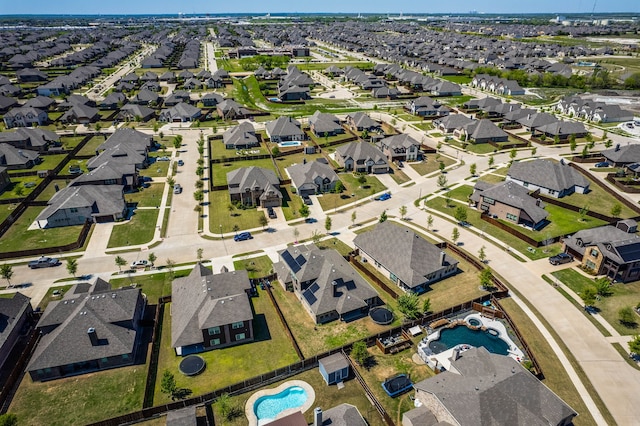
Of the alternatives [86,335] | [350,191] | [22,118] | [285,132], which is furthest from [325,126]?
[22,118]

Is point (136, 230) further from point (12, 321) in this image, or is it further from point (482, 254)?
point (482, 254)

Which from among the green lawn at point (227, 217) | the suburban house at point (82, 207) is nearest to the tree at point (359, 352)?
the green lawn at point (227, 217)

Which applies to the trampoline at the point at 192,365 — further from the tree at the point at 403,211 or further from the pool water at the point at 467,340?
the tree at the point at 403,211

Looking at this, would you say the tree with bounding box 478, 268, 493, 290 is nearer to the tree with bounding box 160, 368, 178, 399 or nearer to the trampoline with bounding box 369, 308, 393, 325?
the trampoline with bounding box 369, 308, 393, 325

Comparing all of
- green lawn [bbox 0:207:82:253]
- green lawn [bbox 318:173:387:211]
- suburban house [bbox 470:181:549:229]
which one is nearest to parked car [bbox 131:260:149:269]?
green lawn [bbox 0:207:82:253]

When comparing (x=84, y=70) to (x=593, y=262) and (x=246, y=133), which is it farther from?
(x=593, y=262)
